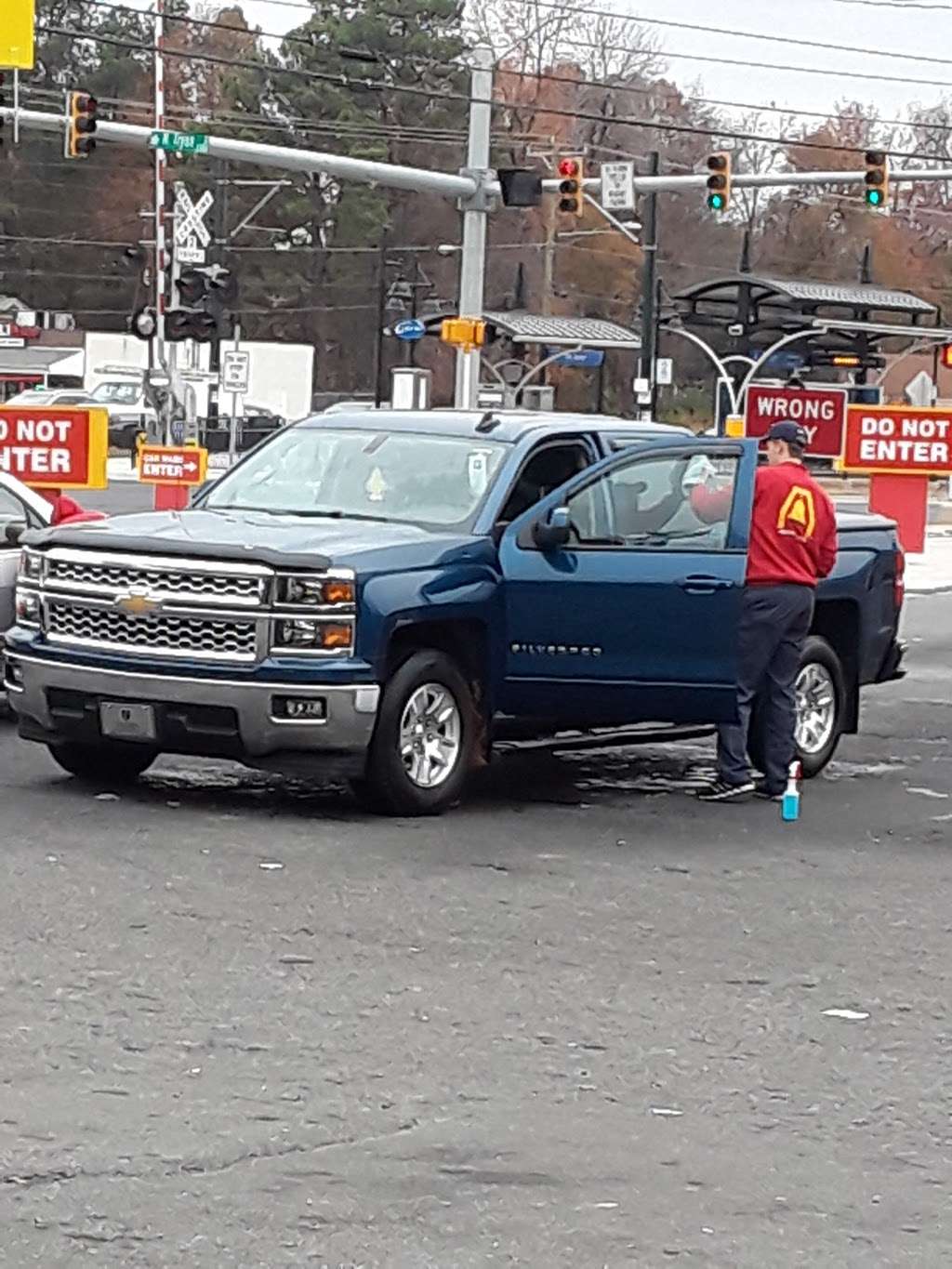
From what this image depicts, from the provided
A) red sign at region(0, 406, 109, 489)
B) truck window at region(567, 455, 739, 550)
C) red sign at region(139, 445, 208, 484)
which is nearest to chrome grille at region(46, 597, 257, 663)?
truck window at region(567, 455, 739, 550)

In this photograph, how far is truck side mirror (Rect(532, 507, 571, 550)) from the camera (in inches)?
448

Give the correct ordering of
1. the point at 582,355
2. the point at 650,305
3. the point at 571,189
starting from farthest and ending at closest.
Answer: the point at 582,355 → the point at 650,305 → the point at 571,189

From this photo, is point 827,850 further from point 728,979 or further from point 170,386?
point 170,386

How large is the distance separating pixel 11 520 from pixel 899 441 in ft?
59.2

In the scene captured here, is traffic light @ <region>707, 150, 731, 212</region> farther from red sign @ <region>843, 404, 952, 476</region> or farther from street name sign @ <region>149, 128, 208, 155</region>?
street name sign @ <region>149, 128, 208, 155</region>

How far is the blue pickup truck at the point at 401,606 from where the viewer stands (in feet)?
34.9

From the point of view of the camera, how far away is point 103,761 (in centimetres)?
1166

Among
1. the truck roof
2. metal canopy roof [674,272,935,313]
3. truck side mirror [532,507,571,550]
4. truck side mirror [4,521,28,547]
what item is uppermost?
metal canopy roof [674,272,935,313]

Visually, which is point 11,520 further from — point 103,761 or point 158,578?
point 158,578

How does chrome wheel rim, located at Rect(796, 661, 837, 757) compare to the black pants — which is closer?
the black pants

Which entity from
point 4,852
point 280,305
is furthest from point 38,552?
point 280,305

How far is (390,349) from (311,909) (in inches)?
3397

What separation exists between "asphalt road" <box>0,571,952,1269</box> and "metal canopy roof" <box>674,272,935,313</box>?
3616 cm

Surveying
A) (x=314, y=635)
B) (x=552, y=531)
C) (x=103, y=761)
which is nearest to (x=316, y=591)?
(x=314, y=635)
